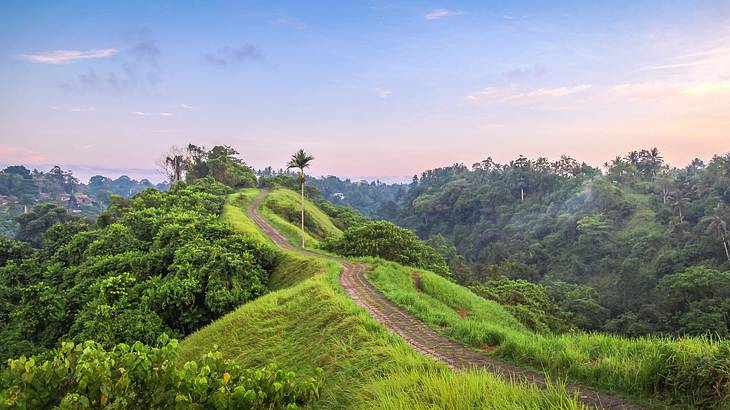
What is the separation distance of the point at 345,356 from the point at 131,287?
1386 cm

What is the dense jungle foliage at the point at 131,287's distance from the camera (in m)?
15.0

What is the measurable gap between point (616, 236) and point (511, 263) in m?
18.5

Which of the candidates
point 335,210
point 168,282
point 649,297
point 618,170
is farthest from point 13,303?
point 618,170

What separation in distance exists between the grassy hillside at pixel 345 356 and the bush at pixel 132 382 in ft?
4.30

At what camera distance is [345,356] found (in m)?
7.93

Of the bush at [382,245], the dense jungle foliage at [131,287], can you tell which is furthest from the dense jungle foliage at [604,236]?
the dense jungle foliage at [131,287]

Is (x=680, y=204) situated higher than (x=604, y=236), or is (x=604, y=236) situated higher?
(x=680, y=204)

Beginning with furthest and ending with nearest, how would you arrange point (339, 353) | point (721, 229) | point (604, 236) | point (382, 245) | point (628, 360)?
1. point (604, 236)
2. point (721, 229)
3. point (382, 245)
4. point (339, 353)
5. point (628, 360)

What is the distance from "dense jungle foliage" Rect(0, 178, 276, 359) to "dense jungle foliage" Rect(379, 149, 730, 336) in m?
21.8

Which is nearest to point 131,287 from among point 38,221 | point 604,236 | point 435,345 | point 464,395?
point 435,345

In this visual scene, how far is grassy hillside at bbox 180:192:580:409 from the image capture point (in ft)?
15.5

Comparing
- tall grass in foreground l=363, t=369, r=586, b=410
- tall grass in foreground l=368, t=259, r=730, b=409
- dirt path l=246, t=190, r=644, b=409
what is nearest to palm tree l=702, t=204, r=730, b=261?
dirt path l=246, t=190, r=644, b=409

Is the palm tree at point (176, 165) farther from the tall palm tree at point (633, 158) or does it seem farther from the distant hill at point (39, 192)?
the tall palm tree at point (633, 158)

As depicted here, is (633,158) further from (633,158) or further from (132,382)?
(132,382)
